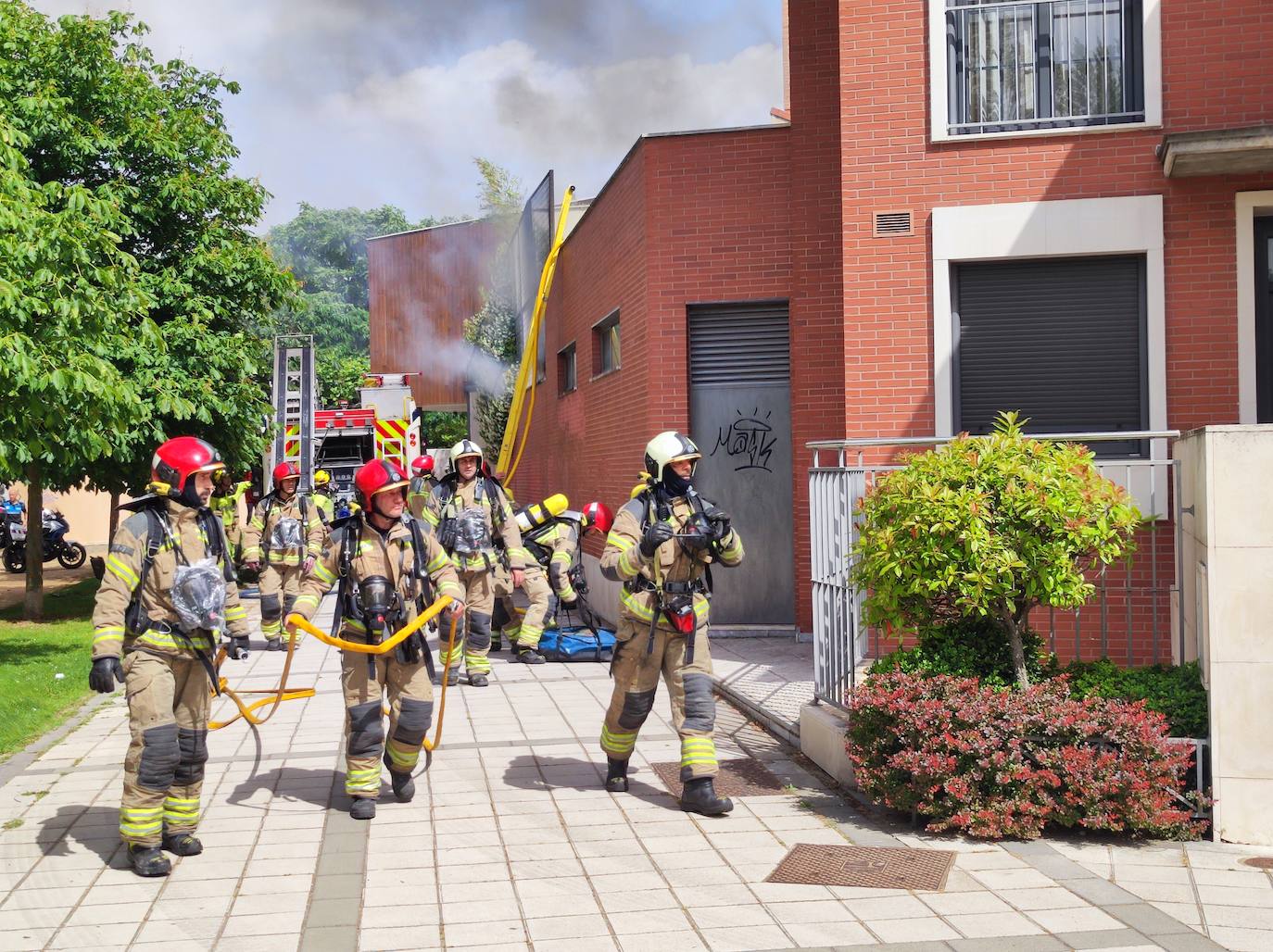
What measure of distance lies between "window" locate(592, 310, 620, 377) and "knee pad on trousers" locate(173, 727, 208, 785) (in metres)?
9.80

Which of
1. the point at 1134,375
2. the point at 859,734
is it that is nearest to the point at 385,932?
the point at 859,734

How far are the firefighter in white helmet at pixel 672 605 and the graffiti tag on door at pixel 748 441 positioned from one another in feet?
20.5

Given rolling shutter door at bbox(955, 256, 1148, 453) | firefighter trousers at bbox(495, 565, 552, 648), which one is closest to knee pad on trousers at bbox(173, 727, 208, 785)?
firefighter trousers at bbox(495, 565, 552, 648)

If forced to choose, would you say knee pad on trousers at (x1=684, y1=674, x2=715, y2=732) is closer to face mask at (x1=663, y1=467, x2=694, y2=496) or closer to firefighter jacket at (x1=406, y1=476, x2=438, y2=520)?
face mask at (x1=663, y1=467, x2=694, y2=496)

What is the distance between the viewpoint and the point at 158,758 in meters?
5.92

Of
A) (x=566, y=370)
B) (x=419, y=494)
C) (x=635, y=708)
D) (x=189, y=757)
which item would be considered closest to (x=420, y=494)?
(x=419, y=494)

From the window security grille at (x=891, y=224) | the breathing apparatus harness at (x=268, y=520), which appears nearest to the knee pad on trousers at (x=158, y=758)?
the window security grille at (x=891, y=224)

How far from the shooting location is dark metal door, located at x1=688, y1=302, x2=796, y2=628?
13.3 metres

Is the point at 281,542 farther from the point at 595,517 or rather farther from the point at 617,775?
the point at 617,775

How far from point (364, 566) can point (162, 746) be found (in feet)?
4.65

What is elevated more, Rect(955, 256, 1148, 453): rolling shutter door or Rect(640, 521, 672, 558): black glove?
Rect(955, 256, 1148, 453): rolling shutter door

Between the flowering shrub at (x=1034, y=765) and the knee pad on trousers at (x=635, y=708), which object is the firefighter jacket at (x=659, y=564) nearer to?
the knee pad on trousers at (x=635, y=708)

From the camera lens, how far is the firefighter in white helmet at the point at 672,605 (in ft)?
22.2

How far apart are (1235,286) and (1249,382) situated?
0.72 meters
